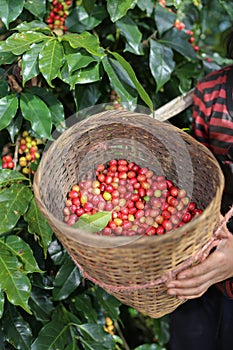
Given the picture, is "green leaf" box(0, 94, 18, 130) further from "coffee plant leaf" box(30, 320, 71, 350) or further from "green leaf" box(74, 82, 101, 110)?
"coffee plant leaf" box(30, 320, 71, 350)

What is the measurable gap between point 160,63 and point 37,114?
0.38 meters

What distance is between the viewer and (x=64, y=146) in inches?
41.1

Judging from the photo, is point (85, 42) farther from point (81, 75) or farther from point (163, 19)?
point (163, 19)

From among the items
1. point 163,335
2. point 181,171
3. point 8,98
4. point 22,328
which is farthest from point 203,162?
point 163,335

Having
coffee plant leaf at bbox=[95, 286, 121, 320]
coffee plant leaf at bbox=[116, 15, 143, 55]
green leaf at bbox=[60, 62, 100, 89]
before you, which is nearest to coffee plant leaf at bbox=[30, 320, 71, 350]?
coffee plant leaf at bbox=[95, 286, 121, 320]

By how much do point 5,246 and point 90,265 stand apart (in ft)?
0.97

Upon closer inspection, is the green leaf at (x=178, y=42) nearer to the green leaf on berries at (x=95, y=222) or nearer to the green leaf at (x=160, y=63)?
the green leaf at (x=160, y=63)

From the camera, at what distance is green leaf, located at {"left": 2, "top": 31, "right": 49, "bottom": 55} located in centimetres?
101

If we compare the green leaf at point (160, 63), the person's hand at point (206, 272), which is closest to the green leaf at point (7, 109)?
the green leaf at point (160, 63)

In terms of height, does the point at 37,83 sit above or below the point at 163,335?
above

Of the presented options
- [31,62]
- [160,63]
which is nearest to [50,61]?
[31,62]

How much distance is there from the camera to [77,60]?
1.04 metres

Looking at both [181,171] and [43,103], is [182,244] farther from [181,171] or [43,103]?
[43,103]

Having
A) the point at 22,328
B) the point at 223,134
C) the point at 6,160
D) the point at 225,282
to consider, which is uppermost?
the point at 223,134
